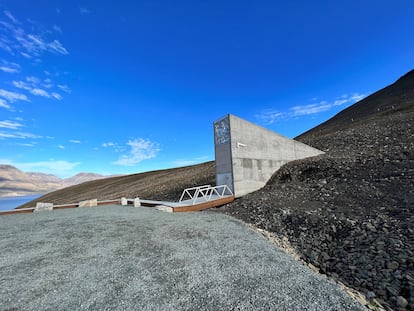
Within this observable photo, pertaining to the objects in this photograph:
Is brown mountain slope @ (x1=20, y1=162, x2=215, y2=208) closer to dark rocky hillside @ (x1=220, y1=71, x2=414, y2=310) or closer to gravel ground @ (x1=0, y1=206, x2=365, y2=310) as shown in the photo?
dark rocky hillside @ (x1=220, y1=71, x2=414, y2=310)

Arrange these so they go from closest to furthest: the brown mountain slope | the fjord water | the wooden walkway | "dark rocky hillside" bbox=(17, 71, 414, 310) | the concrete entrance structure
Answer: "dark rocky hillside" bbox=(17, 71, 414, 310) < the wooden walkway < the concrete entrance structure < the brown mountain slope < the fjord water

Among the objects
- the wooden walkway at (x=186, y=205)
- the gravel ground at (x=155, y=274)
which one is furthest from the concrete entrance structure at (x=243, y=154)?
the gravel ground at (x=155, y=274)

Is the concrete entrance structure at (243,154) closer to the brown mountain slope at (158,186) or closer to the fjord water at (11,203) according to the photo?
the brown mountain slope at (158,186)

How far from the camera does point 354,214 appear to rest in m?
8.42

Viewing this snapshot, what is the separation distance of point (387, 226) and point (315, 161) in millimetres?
9827

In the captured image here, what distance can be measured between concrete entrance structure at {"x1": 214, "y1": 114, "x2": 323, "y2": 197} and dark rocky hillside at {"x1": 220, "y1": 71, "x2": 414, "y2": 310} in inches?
36.3

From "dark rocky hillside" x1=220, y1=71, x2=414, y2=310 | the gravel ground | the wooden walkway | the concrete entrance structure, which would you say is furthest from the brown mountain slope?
the gravel ground

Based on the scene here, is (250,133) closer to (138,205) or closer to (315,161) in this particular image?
(315,161)

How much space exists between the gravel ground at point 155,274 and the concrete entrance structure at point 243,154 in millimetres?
6631

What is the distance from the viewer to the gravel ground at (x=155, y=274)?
10.7 ft

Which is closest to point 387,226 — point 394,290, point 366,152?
point 394,290

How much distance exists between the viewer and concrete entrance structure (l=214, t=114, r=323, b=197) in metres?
13.2

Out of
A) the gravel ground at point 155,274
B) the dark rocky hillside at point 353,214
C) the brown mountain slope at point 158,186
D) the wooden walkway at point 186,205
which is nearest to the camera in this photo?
the gravel ground at point 155,274

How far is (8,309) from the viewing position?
10.3ft
